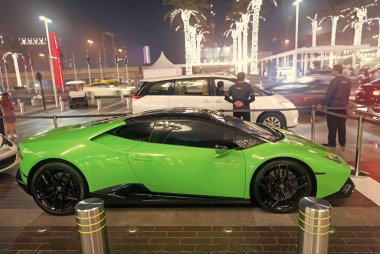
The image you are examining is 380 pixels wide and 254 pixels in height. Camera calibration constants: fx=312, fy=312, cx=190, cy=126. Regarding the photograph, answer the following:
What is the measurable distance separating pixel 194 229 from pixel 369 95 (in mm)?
10503

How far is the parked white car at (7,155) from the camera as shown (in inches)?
238

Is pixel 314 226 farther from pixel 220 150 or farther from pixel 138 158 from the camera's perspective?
pixel 138 158

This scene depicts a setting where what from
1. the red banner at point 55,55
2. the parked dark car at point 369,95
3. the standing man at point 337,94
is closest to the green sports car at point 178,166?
the standing man at point 337,94

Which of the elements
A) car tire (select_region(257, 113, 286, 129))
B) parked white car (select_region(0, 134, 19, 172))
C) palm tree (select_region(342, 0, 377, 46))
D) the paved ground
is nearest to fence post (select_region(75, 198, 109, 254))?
the paved ground

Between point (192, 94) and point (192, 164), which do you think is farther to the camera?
point (192, 94)

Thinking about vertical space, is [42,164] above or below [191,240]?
above

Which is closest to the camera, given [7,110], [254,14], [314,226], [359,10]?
[314,226]

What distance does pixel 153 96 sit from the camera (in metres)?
8.52

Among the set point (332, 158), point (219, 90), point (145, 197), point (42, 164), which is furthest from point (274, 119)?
point (42, 164)

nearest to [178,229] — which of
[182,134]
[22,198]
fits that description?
[182,134]

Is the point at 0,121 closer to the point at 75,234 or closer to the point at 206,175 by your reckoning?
the point at 75,234

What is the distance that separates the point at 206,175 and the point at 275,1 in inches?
1222

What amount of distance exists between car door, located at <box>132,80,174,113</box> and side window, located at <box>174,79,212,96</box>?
0.24 m

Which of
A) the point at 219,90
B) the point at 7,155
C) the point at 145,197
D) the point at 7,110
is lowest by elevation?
the point at 145,197
